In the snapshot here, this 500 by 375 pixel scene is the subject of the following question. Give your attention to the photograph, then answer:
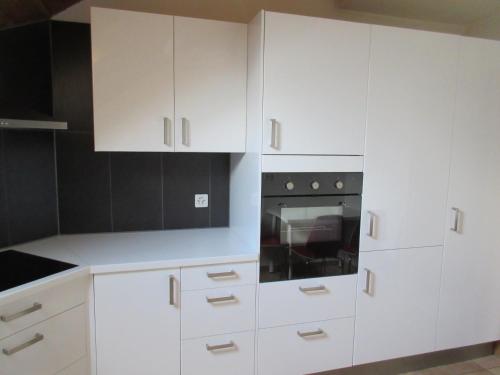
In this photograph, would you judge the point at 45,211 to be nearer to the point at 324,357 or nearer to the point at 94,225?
the point at 94,225

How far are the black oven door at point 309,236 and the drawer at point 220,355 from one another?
352mm

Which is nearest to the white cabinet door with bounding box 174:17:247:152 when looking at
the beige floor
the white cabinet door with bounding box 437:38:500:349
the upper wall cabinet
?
the upper wall cabinet

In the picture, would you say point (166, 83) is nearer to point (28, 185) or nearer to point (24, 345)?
point (28, 185)

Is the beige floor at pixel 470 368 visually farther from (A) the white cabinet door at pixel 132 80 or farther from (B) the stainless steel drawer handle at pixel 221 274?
(A) the white cabinet door at pixel 132 80

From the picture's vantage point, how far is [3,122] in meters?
1.46

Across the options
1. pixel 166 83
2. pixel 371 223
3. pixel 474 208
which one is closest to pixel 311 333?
pixel 371 223

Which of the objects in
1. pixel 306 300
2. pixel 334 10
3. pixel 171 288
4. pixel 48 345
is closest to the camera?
pixel 48 345

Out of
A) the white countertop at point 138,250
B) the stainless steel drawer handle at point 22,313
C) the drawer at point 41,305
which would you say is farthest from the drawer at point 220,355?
the stainless steel drawer handle at point 22,313

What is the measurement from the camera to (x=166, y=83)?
6.10 ft

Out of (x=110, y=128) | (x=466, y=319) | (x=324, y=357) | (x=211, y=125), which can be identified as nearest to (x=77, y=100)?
(x=110, y=128)

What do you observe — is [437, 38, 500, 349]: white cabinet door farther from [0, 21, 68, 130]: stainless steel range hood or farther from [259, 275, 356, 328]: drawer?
[0, 21, 68, 130]: stainless steel range hood

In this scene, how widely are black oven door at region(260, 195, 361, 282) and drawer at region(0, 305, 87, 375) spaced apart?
91 cm

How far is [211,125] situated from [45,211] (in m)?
1.11

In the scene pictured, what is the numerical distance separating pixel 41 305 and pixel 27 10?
1461 millimetres
